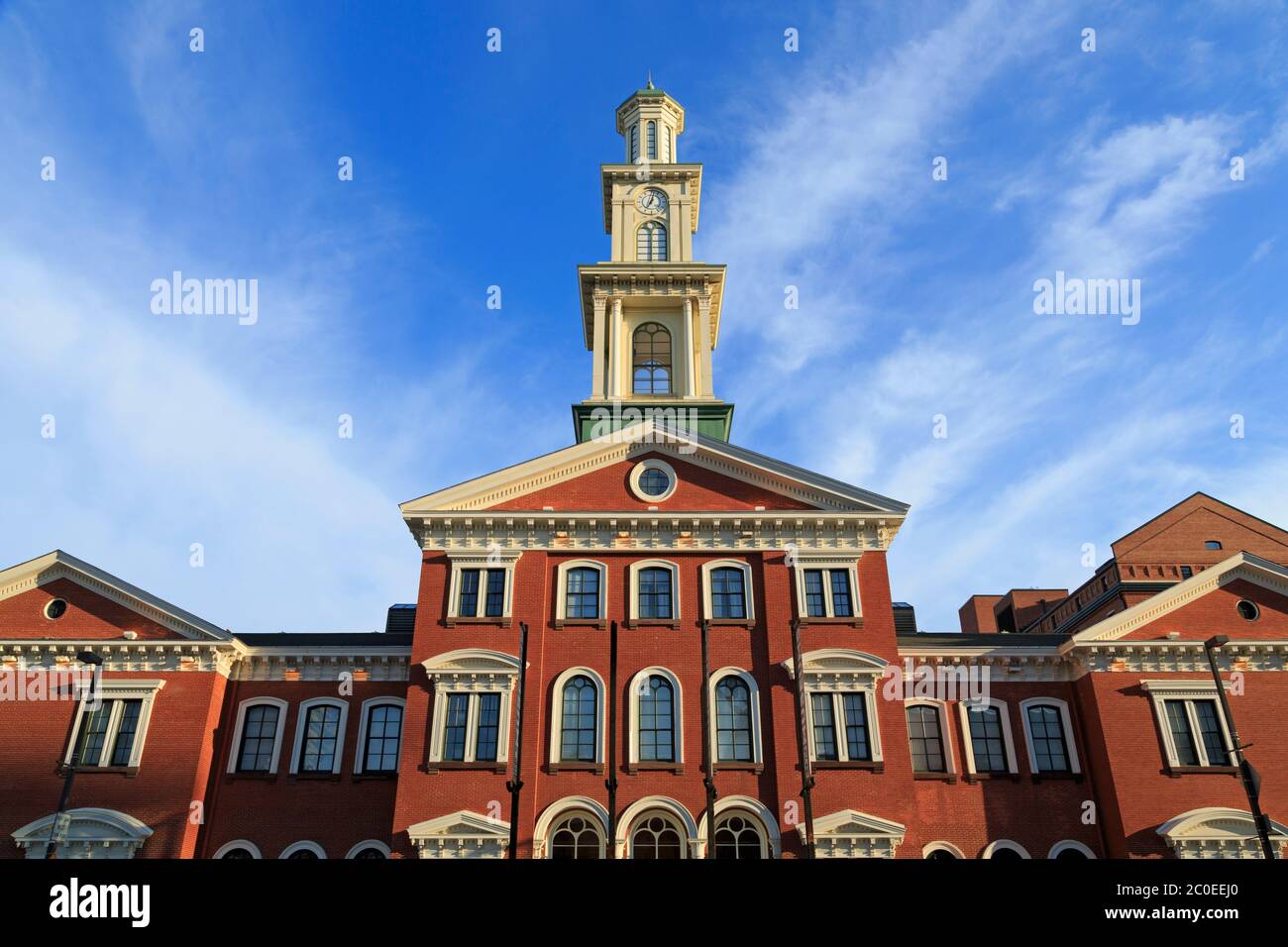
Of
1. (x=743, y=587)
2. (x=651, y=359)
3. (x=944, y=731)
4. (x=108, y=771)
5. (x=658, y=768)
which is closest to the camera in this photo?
(x=658, y=768)

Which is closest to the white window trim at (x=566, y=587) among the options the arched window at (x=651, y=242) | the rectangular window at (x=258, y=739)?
the rectangular window at (x=258, y=739)

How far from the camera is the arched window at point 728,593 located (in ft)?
89.0

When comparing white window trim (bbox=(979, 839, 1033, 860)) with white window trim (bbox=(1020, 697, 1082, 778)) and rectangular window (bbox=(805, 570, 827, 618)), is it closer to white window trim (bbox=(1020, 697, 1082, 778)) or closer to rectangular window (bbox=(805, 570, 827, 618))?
white window trim (bbox=(1020, 697, 1082, 778))

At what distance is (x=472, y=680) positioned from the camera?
84.9 ft

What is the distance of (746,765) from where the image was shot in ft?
80.9

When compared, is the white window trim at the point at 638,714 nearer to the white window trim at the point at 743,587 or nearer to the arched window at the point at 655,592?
the arched window at the point at 655,592

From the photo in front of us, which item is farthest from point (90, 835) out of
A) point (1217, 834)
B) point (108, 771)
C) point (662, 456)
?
point (1217, 834)

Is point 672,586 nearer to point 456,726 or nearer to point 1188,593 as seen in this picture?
point 456,726

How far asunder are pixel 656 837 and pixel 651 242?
25190mm

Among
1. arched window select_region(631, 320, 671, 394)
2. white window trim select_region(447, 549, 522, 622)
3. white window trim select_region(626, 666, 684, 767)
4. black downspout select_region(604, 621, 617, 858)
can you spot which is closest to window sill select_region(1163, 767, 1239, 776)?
white window trim select_region(626, 666, 684, 767)
